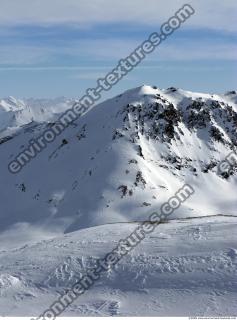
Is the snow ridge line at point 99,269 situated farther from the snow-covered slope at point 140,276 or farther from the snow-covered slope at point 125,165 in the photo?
the snow-covered slope at point 125,165

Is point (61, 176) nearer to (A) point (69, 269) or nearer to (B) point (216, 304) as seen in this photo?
(A) point (69, 269)

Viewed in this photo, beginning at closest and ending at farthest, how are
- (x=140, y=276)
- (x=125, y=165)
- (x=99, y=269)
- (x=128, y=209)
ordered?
(x=140, y=276) → (x=99, y=269) → (x=128, y=209) → (x=125, y=165)

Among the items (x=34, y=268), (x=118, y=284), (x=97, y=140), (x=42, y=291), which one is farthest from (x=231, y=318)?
(x=97, y=140)

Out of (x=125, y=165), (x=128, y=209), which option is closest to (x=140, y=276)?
(x=128, y=209)

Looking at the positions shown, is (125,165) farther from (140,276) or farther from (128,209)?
(140,276)

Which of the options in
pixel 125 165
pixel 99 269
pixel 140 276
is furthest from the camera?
pixel 125 165

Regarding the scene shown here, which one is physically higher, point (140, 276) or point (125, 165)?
point (140, 276)

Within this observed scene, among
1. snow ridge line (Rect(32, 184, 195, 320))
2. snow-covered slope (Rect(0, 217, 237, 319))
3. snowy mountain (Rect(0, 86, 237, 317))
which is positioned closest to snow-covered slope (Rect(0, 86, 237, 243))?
snowy mountain (Rect(0, 86, 237, 317))
